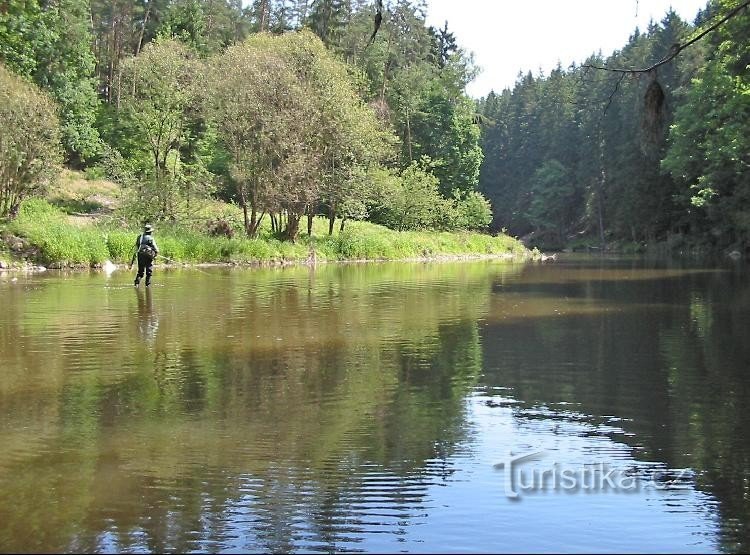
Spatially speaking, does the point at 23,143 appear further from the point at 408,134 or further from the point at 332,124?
the point at 408,134

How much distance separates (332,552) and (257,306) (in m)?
14.3

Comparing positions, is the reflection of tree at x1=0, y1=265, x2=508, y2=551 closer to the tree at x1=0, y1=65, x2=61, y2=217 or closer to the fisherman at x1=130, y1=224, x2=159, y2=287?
the fisherman at x1=130, y1=224, x2=159, y2=287

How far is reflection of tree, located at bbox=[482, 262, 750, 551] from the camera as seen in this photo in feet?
23.6

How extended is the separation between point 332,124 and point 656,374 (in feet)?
121

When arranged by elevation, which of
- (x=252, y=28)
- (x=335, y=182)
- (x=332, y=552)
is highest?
(x=252, y=28)

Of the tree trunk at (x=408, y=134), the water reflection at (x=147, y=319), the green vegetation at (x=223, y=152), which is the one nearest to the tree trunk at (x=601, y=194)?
the tree trunk at (x=408, y=134)

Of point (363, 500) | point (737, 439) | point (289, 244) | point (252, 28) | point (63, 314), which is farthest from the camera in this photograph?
point (252, 28)

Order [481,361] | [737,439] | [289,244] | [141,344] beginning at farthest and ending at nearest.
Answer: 1. [289,244]
2. [141,344]
3. [481,361]
4. [737,439]

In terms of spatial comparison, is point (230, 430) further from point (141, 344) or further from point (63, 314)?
point (63, 314)

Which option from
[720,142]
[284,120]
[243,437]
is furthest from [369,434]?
[720,142]

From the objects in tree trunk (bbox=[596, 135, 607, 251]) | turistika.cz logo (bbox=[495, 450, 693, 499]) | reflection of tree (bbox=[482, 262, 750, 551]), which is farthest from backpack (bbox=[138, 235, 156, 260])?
tree trunk (bbox=[596, 135, 607, 251])

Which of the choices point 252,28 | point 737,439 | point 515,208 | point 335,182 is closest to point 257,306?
point 737,439

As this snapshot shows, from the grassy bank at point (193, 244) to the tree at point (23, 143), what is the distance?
125 centimetres

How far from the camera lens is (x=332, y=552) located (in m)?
5.16
